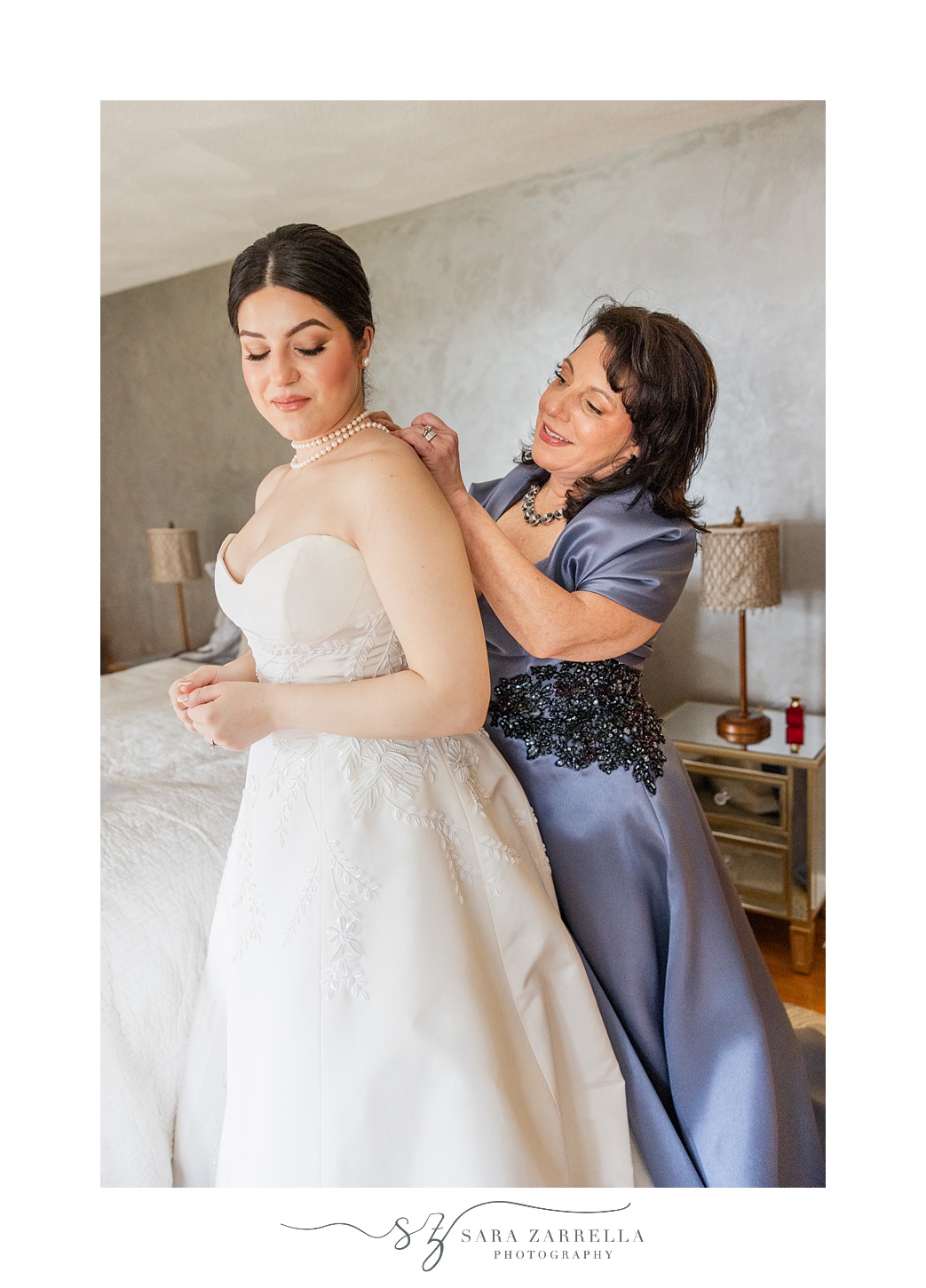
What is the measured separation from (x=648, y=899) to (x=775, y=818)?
617 millimetres

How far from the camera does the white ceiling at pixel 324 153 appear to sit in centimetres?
103

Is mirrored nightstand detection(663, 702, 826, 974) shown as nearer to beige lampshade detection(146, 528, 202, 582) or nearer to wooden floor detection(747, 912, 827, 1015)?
wooden floor detection(747, 912, 827, 1015)

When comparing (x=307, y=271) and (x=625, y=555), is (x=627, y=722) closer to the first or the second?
(x=625, y=555)

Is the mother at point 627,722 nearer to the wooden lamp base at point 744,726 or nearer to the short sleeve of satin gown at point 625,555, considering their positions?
the short sleeve of satin gown at point 625,555

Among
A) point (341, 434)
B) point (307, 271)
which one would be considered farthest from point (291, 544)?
point (307, 271)

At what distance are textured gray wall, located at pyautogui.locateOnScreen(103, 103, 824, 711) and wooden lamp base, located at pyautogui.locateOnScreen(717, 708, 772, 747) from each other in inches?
5.8

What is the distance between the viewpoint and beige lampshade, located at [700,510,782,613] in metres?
1.20

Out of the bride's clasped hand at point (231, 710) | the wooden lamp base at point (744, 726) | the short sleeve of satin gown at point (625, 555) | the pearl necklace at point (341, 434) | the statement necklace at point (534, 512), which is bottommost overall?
the wooden lamp base at point (744, 726)

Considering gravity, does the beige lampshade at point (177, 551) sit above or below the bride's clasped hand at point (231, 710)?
above

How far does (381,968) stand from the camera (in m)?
0.89

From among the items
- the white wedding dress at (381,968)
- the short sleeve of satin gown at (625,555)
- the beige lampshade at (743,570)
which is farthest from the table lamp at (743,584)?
the white wedding dress at (381,968)
